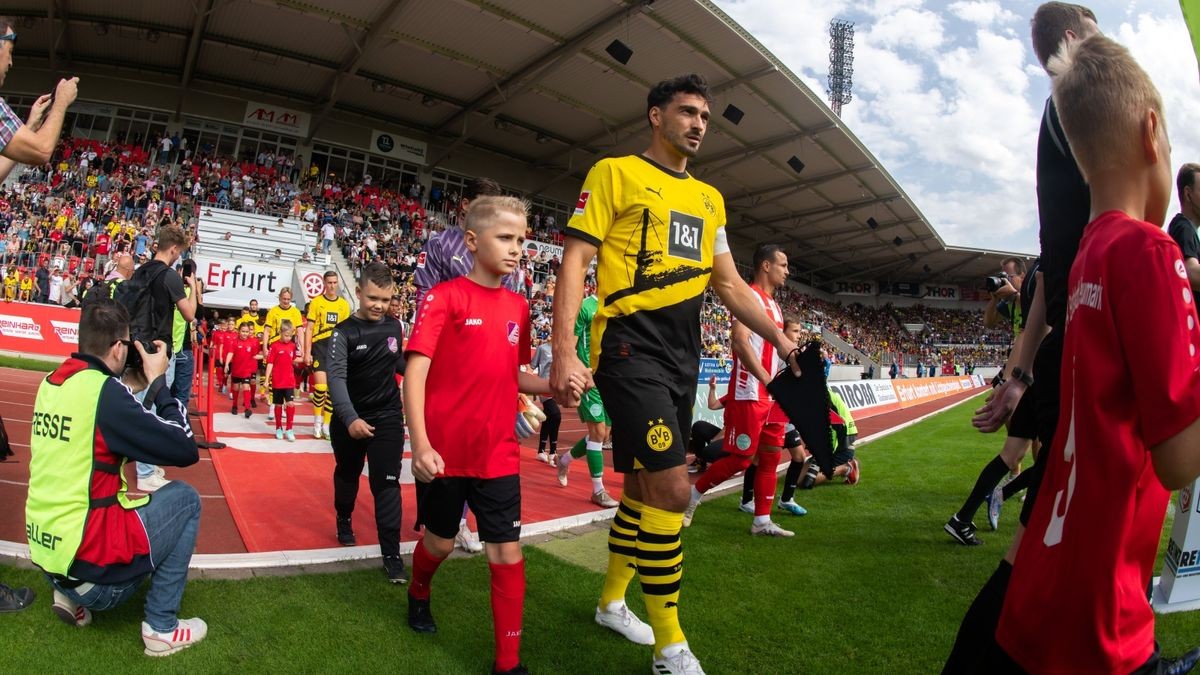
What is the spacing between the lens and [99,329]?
260 cm

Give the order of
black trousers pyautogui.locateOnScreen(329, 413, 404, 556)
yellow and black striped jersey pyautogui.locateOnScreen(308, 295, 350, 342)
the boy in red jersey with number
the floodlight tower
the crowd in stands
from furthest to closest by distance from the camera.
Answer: the floodlight tower
the crowd in stands
yellow and black striped jersey pyautogui.locateOnScreen(308, 295, 350, 342)
black trousers pyautogui.locateOnScreen(329, 413, 404, 556)
the boy in red jersey with number

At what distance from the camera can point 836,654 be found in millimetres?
2754

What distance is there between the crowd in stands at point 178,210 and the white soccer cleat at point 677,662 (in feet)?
48.0

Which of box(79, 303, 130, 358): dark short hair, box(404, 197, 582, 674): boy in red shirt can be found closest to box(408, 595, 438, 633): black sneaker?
box(404, 197, 582, 674): boy in red shirt

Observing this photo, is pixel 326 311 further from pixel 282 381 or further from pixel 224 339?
pixel 224 339

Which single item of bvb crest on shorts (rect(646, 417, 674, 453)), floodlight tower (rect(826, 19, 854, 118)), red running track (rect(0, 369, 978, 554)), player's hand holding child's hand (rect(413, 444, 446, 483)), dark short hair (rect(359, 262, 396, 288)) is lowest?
red running track (rect(0, 369, 978, 554))

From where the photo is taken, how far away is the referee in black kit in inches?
→ 146

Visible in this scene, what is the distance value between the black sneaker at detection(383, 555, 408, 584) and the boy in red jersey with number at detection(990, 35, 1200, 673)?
9.62ft

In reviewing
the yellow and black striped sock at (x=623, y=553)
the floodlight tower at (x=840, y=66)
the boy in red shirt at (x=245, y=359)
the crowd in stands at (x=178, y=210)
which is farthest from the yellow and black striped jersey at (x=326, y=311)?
the floodlight tower at (x=840, y=66)

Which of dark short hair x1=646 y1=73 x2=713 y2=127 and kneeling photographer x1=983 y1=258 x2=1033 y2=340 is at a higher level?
dark short hair x1=646 y1=73 x2=713 y2=127

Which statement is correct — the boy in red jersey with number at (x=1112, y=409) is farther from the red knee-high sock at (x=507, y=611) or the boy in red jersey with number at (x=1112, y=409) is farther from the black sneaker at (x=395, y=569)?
the black sneaker at (x=395, y=569)

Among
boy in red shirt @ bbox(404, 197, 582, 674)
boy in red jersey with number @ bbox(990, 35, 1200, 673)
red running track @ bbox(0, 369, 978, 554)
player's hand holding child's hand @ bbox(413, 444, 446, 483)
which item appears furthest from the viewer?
red running track @ bbox(0, 369, 978, 554)

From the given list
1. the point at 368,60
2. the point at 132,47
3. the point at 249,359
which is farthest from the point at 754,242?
the point at 249,359

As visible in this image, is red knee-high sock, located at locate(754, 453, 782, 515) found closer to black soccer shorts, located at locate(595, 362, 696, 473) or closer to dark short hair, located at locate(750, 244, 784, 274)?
dark short hair, located at locate(750, 244, 784, 274)
